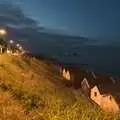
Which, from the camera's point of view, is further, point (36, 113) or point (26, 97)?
point (26, 97)

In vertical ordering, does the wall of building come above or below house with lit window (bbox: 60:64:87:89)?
below

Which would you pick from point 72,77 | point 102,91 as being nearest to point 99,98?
point 102,91

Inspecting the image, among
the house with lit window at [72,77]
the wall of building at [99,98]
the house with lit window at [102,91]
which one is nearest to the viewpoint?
the wall of building at [99,98]

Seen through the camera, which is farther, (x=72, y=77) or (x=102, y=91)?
(x=72, y=77)

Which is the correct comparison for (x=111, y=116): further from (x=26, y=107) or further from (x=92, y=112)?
(x=26, y=107)

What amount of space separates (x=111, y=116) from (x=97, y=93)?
52061mm

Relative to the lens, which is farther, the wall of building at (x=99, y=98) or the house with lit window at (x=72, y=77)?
the house with lit window at (x=72, y=77)

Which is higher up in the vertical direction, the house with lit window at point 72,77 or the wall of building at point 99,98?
the house with lit window at point 72,77

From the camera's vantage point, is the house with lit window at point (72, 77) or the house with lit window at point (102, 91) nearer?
the house with lit window at point (102, 91)

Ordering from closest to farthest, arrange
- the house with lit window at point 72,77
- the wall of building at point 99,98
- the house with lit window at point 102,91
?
the wall of building at point 99,98 → the house with lit window at point 102,91 → the house with lit window at point 72,77

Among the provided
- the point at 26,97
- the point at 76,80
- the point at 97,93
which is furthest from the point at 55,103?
the point at 76,80

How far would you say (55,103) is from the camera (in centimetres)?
991

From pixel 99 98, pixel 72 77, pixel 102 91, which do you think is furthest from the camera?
pixel 72 77

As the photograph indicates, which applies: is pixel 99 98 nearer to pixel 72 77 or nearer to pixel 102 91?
pixel 102 91
